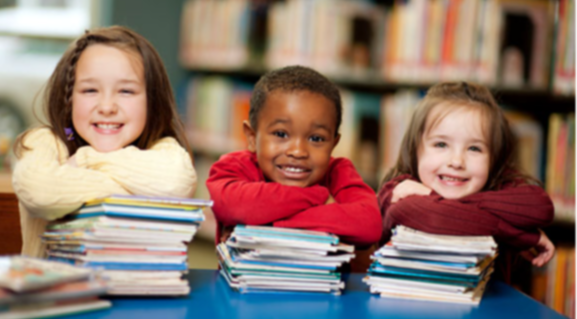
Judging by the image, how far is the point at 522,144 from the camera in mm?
2709

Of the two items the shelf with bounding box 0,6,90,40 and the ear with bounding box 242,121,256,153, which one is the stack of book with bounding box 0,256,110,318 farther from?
the shelf with bounding box 0,6,90,40

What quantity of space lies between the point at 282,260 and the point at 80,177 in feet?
1.35

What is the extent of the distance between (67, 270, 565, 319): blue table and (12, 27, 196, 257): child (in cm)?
21

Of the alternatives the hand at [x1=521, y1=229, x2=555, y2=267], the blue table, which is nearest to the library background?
the hand at [x1=521, y1=229, x2=555, y2=267]

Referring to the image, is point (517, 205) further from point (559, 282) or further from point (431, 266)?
point (559, 282)

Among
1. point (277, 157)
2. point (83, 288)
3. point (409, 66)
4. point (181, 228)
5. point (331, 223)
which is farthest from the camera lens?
point (409, 66)

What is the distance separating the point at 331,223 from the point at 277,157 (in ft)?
0.70

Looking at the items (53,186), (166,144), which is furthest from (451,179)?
(53,186)

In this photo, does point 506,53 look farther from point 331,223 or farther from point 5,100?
point 5,100

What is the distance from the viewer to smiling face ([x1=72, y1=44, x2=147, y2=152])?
1426mm

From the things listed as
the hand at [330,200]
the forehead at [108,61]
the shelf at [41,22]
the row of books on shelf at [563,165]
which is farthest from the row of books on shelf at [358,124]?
the forehead at [108,61]

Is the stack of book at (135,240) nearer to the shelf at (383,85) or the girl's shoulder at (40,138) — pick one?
the girl's shoulder at (40,138)

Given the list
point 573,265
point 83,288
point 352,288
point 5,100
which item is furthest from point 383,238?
point 5,100

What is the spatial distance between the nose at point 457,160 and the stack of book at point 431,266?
0.21 metres
